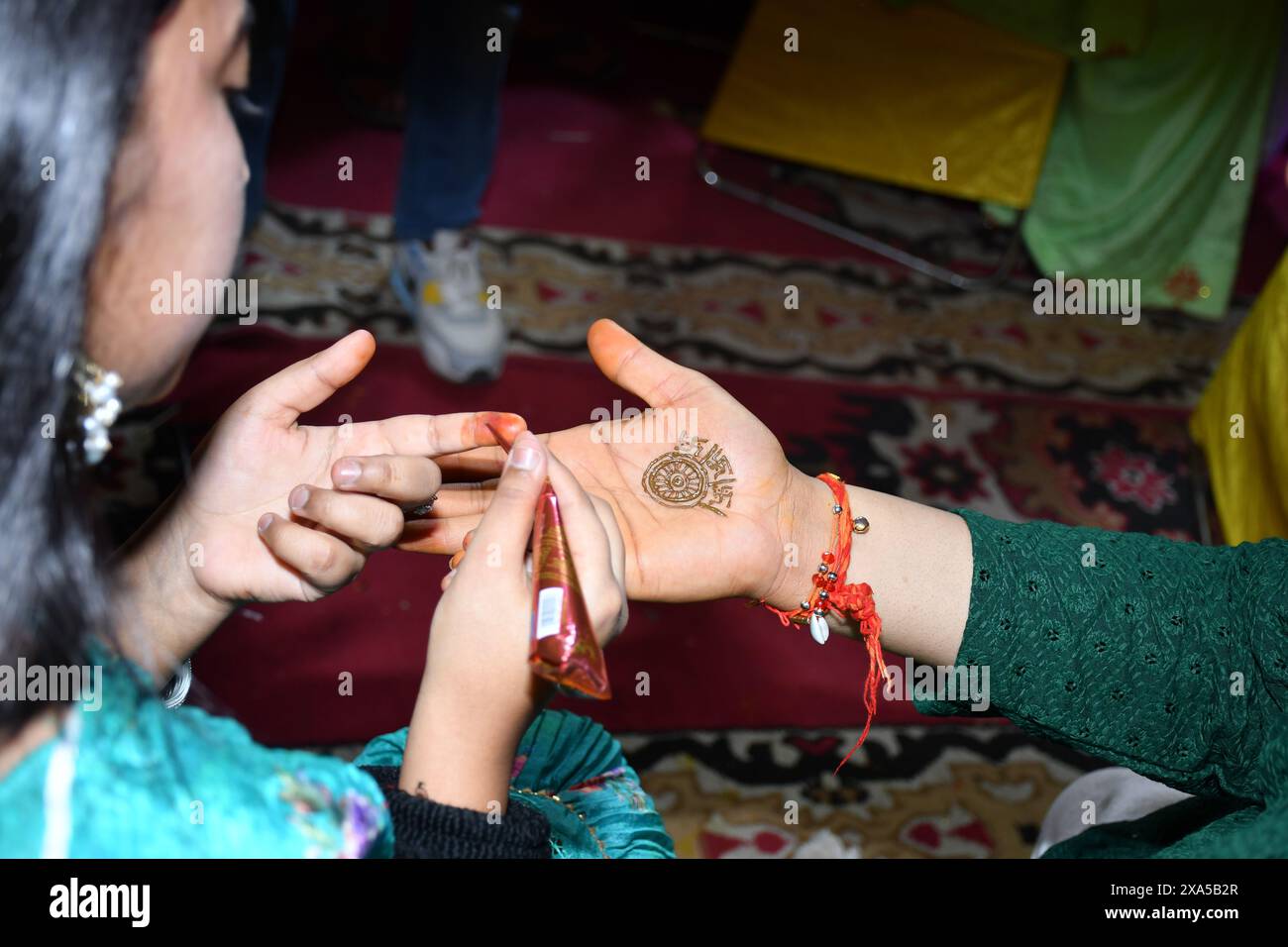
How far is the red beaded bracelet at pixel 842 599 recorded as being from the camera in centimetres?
120

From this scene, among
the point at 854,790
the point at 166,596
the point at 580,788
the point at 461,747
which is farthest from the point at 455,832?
the point at 854,790

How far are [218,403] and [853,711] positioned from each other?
1348 millimetres

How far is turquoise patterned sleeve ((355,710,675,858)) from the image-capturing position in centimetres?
109

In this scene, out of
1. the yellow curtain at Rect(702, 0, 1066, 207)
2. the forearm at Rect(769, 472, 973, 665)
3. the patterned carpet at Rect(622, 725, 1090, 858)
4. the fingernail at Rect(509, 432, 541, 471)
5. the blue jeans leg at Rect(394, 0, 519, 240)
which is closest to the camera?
the fingernail at Rect(509, 432, 541, 471)

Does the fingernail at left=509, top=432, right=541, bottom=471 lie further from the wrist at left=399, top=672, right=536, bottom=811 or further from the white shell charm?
the white shell charm

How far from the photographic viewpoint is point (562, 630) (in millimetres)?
900

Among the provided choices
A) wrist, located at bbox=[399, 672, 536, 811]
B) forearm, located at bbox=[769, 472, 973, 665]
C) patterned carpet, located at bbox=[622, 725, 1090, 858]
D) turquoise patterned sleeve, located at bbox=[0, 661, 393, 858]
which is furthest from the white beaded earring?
patterned carpet, located at bbox=[622, 725, 1090, 858]

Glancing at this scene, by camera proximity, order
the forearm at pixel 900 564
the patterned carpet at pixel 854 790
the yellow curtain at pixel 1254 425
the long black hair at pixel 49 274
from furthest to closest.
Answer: the yellow curtain at pixel 1254 425, the patterned carpet at pixel 854 790, the forearm at pixel 900 564, the long black hair at pixel 49 274

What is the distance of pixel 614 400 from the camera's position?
229cm

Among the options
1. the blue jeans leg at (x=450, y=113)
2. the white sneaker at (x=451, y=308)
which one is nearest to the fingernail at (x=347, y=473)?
the white sneaker at (x=451, y=308)

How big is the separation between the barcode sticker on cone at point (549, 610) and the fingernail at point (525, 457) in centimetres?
14

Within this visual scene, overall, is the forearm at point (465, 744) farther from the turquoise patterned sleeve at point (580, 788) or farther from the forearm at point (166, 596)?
the forearm at point (166, 596)

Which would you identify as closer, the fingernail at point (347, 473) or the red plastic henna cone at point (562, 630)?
the red plastic henna cone at point (562, 630)

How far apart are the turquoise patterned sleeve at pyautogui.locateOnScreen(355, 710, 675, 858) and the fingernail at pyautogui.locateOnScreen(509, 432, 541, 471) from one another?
0.28 meters
